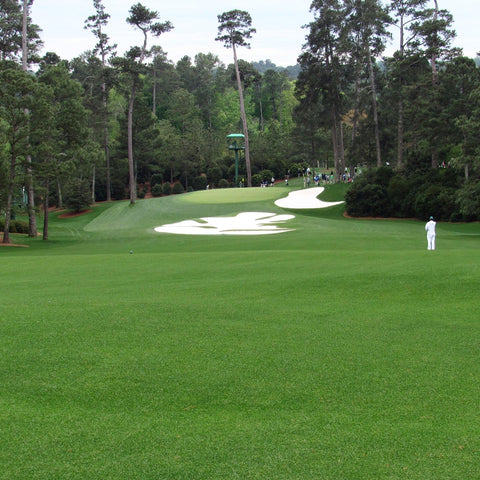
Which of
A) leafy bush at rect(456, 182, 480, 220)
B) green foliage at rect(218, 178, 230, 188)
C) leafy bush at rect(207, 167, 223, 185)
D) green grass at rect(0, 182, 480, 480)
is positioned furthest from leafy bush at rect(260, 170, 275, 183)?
green grass at rect(0, 182, 480, 480)

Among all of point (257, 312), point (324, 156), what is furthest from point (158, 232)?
point (324, 156)

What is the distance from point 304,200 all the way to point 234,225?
12.3m

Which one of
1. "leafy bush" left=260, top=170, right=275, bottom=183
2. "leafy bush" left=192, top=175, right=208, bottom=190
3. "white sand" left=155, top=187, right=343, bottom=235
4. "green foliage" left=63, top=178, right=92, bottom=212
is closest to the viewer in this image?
"white sand" left=155, top=187, right=343, bottom=235

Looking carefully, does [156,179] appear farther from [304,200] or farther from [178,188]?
[304,200]

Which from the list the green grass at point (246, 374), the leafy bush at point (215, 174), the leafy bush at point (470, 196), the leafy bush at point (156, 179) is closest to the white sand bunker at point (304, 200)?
the leafy bush at point (470, 196)

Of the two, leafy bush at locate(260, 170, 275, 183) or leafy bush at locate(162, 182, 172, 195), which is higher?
leafy bush at locate(260, 170, 275, 183)

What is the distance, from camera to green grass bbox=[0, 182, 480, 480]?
15.3 ft

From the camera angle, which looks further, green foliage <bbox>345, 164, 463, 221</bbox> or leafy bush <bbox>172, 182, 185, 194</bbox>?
leafy bush <bbox>172, 182, 185, 194</bbox>

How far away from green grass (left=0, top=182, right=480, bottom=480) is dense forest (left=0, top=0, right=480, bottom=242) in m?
19.0

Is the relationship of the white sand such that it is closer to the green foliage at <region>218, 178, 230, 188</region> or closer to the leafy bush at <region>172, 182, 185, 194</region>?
the green foliage at <region>218, 178, 230, 188</region>

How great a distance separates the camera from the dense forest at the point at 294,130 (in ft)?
98.7

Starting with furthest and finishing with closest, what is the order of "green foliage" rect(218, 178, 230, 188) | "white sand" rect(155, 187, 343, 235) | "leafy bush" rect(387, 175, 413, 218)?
"green foliage" rect(218, 178, 230, 188), "leafy bush" rect(387, 175, 413, 218), "white sand" rect(155, 187, 343, 235)

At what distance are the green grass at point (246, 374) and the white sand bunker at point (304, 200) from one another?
30570mm

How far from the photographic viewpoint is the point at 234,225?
36.0 meters
